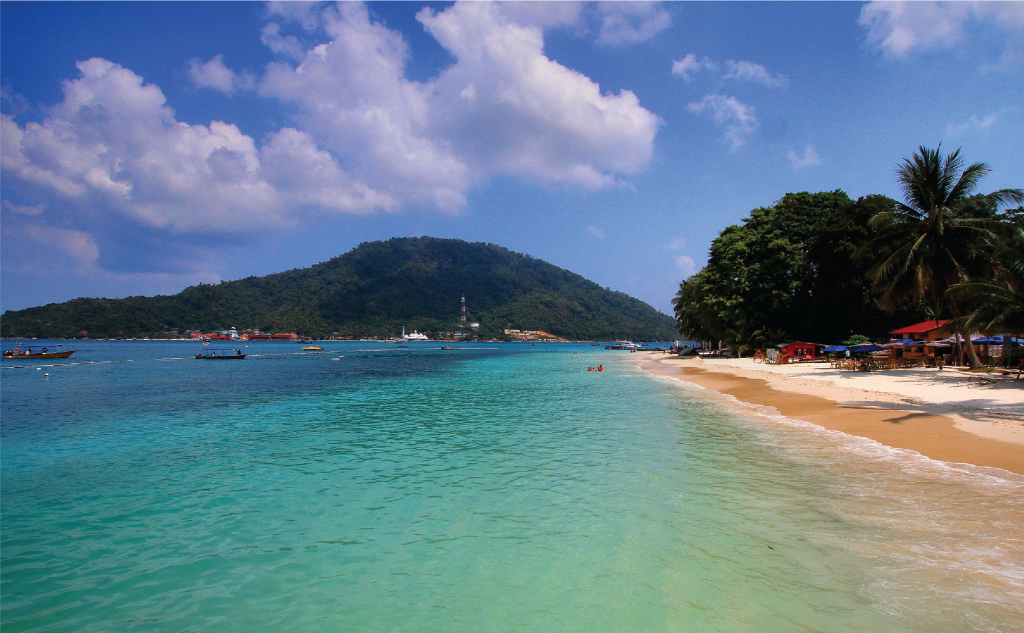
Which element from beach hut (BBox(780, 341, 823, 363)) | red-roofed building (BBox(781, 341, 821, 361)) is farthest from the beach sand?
red-roofed building (BBox(781, 341, 821, 361))

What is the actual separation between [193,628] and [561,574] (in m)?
3.93

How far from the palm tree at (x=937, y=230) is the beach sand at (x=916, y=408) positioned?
5053mm

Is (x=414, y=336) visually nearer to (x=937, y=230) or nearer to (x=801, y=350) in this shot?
(x=801, y=350)

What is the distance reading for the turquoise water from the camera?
5043 mm

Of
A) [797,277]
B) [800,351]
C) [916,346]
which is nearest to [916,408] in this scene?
[916,346]

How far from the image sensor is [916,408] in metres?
15.7

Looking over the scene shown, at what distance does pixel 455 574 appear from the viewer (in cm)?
592

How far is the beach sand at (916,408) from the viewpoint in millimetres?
10716

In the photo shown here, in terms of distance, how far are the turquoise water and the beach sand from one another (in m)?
1.21

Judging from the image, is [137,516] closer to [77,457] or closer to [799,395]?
[77,457]

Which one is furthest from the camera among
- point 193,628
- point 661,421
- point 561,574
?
point 661,421

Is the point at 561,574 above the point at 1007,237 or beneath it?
beneath

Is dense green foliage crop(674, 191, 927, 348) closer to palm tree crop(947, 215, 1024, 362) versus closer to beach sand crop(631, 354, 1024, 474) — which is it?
beach sand crop(631, 354, 1024, 474)

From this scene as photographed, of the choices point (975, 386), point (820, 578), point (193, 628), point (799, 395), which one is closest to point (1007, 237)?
point (975, 386)
